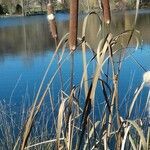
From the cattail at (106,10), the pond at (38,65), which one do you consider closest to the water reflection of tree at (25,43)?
the pond at (38,65)

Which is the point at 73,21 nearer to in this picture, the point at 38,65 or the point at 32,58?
the point at 38,65

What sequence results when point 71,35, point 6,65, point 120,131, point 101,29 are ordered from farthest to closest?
point 6,65, point 101,29, point 120,131, point 71,35

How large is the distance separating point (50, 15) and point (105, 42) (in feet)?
0.75

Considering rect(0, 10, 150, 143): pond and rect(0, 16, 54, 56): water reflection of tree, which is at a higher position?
rect(0, 10, 150, 143): pond

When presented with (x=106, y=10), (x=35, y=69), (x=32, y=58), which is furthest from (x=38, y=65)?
(x=106, y=10)

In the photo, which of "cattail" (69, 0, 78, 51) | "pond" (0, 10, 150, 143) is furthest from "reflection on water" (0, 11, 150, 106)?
"cattail" (69, 0, 78, 51)

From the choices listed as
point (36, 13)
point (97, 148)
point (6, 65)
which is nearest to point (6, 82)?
point (6, 65)

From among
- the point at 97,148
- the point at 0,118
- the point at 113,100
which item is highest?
the point at 113,100

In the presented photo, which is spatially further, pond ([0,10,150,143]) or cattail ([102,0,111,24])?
pond ([0,10,150,143])

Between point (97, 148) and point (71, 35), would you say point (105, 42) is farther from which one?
point (97, 148)

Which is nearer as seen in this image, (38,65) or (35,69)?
(35,69)

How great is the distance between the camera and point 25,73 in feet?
29.4

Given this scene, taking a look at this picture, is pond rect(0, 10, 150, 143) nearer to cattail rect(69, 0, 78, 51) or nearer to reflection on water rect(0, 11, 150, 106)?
reflection on water rect(0, 11, 150, 106)

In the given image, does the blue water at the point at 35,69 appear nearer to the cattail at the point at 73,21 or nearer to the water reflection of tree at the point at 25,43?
the water reflection of tree at the point at 25,43
